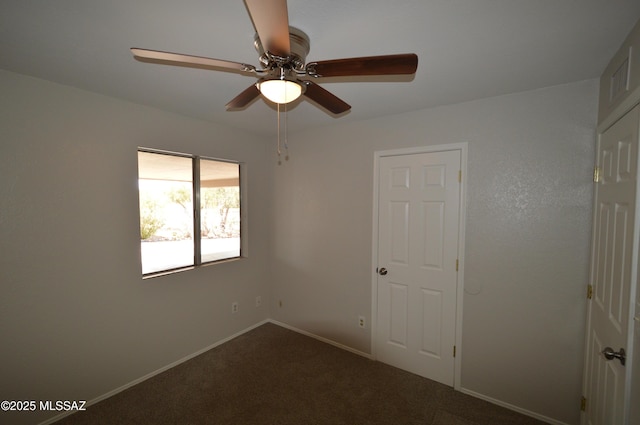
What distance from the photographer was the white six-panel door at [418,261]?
236 centimetres

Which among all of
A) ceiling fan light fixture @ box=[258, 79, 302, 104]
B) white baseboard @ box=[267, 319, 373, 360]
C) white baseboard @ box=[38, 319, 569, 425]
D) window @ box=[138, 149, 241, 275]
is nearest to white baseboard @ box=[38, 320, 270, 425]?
white baseboard @ box=[38, 319, 569, 425]

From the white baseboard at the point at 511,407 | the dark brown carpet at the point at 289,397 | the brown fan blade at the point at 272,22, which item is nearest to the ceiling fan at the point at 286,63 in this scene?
the brown fan blade at the point at 272,22

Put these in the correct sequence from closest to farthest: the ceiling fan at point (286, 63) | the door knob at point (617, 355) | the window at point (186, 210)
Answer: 1. the ceiling fan at point (286, 63)
2. the door knob at point (617, 355)
3. the window at point (186, 210)

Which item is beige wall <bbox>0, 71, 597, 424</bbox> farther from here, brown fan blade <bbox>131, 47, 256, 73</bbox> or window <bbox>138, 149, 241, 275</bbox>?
brown fan blade <bbox>131, 47, 256, 73</bbox>

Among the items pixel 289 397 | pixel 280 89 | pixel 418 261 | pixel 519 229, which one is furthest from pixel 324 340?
pixel 280 89

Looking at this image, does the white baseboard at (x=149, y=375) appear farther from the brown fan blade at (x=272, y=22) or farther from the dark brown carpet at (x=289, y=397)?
the brown fan blade at (x=272, y=22)

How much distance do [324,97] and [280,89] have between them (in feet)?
1.08

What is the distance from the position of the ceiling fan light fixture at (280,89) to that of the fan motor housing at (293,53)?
0.22ft

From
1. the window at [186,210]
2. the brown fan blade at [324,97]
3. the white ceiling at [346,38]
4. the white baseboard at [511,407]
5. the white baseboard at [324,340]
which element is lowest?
the white baseboard at [324,340]

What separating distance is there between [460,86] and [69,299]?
11.1 ft

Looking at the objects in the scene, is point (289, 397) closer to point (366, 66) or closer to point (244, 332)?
point (244, 332)

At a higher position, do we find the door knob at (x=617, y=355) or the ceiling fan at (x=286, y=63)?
the ceiling fan at (x=286, y=63)

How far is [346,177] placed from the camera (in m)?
2.91

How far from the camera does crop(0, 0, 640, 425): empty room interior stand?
1.26 m
